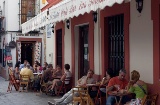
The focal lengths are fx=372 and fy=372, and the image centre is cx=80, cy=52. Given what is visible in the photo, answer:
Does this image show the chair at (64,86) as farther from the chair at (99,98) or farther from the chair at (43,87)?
the chair at (99,98)

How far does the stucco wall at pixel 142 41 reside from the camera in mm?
8594

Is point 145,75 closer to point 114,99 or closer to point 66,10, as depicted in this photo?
point 114,99

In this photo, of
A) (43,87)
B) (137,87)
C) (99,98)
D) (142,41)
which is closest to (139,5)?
(142,41)

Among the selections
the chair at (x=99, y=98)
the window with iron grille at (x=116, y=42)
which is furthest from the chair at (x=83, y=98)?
the window with iron grille at (x=116, y=42)

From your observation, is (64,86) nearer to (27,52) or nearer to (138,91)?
(138,91)

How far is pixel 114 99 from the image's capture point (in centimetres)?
869

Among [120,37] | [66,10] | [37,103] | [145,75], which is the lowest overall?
[37,103]

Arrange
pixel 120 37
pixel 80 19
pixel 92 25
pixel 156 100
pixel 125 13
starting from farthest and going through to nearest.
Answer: pixel 80 19 → pixel 92 25 → pixel 120 37 → pixel 125 13 → pixel 156 100

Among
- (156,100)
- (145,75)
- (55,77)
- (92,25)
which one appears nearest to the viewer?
(156,100)

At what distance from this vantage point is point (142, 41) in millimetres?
8945

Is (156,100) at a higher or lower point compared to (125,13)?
lower

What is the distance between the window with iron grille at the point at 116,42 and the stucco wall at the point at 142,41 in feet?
2.90

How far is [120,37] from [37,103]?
3.94 meters

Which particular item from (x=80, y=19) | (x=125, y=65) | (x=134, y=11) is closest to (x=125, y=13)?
(x=134, y=11)
